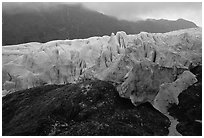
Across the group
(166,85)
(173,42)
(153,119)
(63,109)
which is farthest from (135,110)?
(173,42)

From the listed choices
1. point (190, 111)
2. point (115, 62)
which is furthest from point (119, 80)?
point (190, 111)

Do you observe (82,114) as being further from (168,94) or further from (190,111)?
(190,111)

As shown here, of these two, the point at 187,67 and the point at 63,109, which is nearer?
the point at 63,109

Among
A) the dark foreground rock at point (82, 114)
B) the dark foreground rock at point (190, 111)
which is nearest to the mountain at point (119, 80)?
the dark foreground rock at point (190, 111)

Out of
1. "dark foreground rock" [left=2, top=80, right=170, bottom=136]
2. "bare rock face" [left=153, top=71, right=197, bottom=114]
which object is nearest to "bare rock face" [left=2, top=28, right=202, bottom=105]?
"bare rock face" [left=153, top=71, right=197, bottom=114]

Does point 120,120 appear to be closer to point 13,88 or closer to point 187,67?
point 187,67
